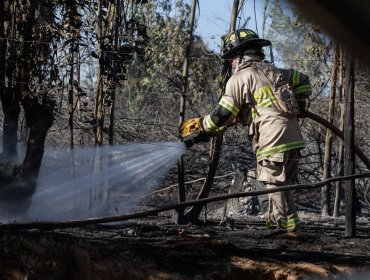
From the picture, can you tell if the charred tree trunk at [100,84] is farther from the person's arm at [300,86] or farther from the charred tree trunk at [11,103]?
the person's arm at [300,86]

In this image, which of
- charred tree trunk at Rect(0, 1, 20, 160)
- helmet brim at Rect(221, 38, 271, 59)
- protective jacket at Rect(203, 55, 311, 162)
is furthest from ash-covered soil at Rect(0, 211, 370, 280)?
helmet brim at Rect(221, 38, 271, 59)

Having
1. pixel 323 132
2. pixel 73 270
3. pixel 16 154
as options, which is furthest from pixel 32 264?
pixel 323 132

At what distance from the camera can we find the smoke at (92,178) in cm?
603

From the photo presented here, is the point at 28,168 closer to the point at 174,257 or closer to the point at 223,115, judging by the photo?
the point at 223,115

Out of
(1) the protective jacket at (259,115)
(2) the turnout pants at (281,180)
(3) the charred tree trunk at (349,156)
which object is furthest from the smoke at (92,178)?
(3) the charred tree trunk at (349,156)

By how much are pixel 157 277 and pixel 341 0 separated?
2.62m

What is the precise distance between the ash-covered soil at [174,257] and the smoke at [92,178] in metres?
1.44

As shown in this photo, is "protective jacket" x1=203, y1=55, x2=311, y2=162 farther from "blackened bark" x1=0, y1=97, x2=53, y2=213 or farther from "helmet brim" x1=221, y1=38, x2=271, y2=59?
"blackened bark" x1=0, y1=97, x2=53, y2=213

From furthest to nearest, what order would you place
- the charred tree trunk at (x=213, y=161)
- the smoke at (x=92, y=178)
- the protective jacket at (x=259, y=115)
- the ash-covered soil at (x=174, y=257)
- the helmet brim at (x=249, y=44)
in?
1. the charred tree trunk at (x=213, y=161)
2. the smoke at (x=92, y=178)
3. the helmet brim at (x=249, y=44)
4. the protective jacket at (x=259, y=115)
5. the ash-covered soil at (x=174, y=257)

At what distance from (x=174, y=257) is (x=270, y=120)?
211 centimetres

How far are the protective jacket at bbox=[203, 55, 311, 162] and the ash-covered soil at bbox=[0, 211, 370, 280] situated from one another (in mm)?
852

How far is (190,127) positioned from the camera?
18.0 ft

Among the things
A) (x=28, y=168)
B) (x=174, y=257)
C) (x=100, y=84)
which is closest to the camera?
(x=174, y=257)

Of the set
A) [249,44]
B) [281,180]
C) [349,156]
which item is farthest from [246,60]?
[349,156]
